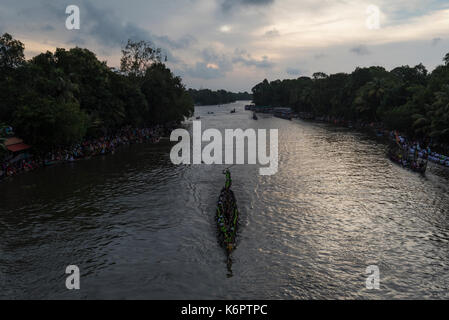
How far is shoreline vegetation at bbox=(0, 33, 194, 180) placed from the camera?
44219 millimetres

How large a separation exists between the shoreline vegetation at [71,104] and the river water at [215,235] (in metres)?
4.74

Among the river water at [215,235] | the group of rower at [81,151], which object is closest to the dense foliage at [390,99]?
the river water at [215,235]

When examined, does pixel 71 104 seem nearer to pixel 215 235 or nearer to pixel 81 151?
pixel 81 151

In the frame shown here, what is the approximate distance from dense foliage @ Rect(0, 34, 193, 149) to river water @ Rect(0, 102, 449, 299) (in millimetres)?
6876

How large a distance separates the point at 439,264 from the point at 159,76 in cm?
7506

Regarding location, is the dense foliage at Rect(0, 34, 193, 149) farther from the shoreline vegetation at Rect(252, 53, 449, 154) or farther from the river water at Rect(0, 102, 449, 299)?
the shoreline vegetation at Rect(252, 53, 449, 154)

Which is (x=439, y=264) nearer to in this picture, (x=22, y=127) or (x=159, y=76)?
(x=22, y=127)

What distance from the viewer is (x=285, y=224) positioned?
28.1 meters

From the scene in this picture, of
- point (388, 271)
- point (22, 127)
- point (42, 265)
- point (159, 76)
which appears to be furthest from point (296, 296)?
point (159, 76)

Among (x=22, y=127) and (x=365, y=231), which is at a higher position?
(x=22, y=127)

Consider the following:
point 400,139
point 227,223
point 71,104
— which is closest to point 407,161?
point 400,139

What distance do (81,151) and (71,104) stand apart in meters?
8.34

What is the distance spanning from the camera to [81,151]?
173 ft
